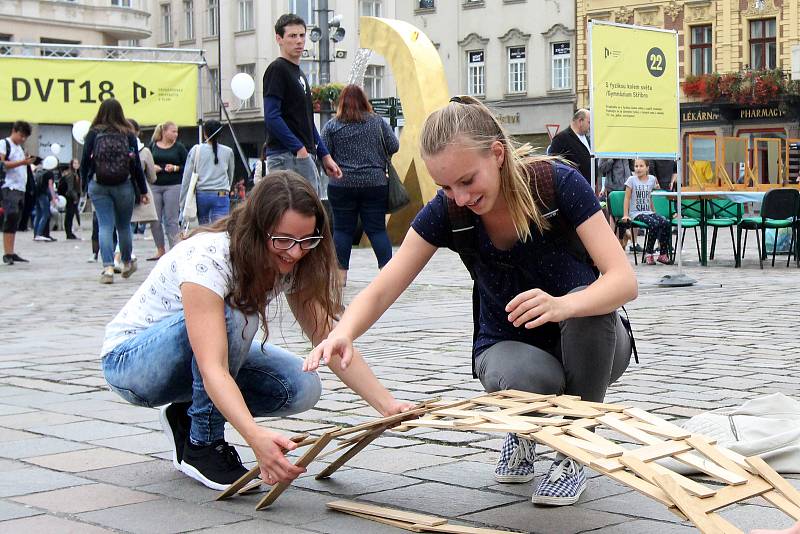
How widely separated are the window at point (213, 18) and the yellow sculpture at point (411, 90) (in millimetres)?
34353

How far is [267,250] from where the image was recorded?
3650 mm

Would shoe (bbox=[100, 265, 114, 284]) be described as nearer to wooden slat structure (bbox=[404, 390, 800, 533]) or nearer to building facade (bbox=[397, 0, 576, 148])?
wooden slat structure (bbox=[404, 390, 800, 533])

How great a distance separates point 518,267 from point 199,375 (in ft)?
3.28

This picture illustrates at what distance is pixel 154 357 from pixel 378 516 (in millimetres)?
935

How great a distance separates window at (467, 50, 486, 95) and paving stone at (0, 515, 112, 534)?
44838 millimetres

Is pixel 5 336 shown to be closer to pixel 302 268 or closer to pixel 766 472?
pixel 302 268

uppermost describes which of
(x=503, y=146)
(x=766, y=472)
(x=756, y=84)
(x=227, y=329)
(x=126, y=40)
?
(x=126, y=40)

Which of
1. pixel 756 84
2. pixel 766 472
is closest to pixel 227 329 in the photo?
pixel 766 472

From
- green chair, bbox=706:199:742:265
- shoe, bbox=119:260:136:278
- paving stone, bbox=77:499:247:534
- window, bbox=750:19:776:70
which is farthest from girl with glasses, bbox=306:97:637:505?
window, bbox=750:19:776:70

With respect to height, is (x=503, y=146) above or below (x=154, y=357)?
above

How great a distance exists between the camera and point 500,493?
3658mm

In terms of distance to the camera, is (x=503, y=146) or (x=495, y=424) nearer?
(x=495, y=424)

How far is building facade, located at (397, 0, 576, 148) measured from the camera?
45.1 m

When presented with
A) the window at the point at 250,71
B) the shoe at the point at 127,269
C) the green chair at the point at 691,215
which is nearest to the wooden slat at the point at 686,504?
the shoe at the point at 127,269
